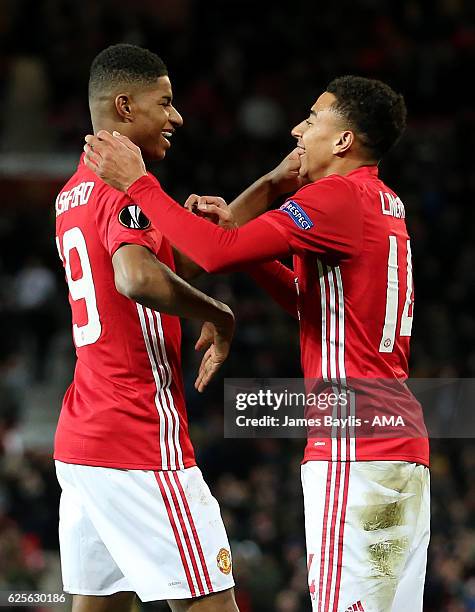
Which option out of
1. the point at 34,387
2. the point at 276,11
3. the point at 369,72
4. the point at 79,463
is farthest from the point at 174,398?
the point at 276,11

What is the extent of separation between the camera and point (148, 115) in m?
3.83

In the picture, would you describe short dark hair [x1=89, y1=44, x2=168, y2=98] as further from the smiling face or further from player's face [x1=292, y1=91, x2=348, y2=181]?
player's face [x1=292, y1=91, x2=348, y2=181]

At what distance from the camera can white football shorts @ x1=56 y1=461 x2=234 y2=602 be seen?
3510 millimetres

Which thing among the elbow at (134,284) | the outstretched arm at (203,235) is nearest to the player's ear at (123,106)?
the outstretched arm at (203,235)

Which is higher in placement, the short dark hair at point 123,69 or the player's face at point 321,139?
the short dark hair at point 123,69

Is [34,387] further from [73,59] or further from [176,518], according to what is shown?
[176,518]

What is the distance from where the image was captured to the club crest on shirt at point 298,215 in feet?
11.4

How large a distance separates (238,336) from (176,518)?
6657mm

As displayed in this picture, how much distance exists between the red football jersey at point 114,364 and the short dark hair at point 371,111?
2.64ft

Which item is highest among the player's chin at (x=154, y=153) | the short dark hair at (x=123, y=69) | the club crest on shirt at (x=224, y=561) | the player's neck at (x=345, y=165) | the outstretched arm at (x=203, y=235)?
the short dark hair at (x=123, y=69)

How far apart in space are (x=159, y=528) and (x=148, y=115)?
147 cm

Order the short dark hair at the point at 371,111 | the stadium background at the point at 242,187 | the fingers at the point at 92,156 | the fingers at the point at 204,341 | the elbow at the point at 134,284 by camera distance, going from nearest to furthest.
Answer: the elbow at the point at 134,284
the fingers at the point at 92,156
the short dark hair at the point at 371,111
the fingers at the point at 204,341
the stadium background at the point at 242,187

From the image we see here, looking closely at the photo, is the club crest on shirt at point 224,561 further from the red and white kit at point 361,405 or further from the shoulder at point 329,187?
the shoulder at point 329,187

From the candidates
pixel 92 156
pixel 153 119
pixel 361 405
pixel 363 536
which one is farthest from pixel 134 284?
pixel 363 536
